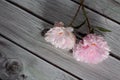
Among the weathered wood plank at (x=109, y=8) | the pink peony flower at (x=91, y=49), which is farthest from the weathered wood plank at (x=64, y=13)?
the pink peony flower at (x=91, y=49)

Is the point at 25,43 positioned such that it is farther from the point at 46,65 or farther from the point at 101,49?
the point at 101,49

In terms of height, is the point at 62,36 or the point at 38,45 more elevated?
the point at 62,36

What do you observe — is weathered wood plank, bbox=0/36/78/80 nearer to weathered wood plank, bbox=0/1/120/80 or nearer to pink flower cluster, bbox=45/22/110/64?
weathered wood plank, bbox=0/1/120/80

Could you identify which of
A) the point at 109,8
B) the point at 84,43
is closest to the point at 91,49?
the point at 84,43

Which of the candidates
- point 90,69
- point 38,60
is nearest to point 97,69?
point 90,69

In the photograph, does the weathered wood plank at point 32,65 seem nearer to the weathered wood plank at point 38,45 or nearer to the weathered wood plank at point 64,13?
the weathered wood plank at point 38,45

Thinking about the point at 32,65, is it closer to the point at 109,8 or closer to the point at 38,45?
the point at 38,45
